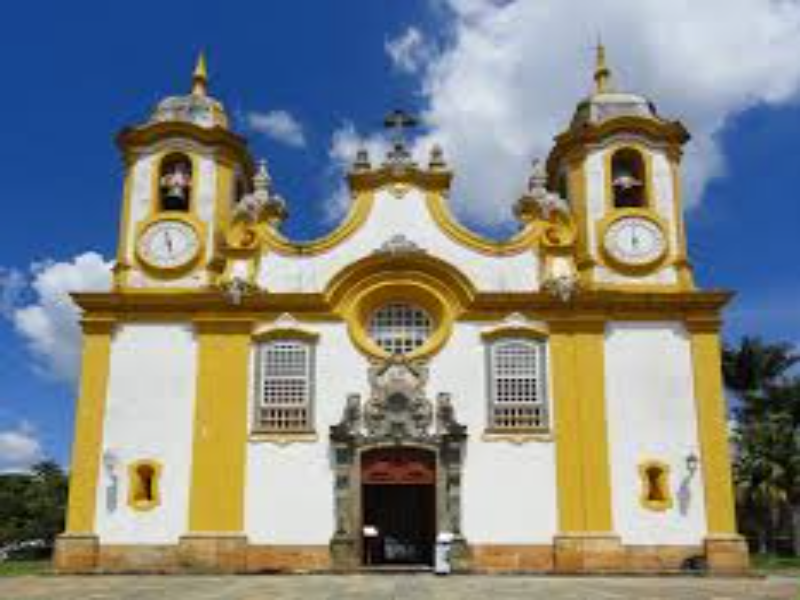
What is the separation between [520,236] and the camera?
80.8 ft

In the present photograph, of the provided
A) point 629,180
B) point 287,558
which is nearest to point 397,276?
point 629,180

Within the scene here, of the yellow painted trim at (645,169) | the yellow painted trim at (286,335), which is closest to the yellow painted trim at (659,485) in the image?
the yellow painted trim at (645,169)

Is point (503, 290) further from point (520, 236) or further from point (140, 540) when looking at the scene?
point (140, 540)

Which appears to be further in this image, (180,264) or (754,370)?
(754,370)

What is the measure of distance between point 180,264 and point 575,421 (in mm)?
10422

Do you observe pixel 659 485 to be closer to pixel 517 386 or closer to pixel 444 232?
pixel 517 386

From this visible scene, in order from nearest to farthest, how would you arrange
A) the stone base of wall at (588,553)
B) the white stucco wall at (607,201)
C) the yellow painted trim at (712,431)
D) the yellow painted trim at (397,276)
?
the stone base of wall at (588,553)
the yellow painted trim at (712,431)
the yellow painted trim at (397,276)
the white stucco wall at (607,201)

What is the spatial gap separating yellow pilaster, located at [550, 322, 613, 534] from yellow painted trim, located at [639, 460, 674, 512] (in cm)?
81

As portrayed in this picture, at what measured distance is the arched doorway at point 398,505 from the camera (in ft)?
75.3

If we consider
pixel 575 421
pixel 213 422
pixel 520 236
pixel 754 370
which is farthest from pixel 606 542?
pixel 754 370

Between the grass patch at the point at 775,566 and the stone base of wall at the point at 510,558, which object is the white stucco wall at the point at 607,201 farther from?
the grass patch at the point at 775,566

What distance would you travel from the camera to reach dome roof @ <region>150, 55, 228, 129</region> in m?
26.1

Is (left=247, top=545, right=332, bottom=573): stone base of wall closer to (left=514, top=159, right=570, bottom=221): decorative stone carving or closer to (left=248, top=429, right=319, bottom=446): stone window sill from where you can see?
(left=248, top=429, right=319, bottom=446): stone window sill

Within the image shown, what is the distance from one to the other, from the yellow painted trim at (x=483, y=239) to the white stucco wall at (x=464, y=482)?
10.3 ft
